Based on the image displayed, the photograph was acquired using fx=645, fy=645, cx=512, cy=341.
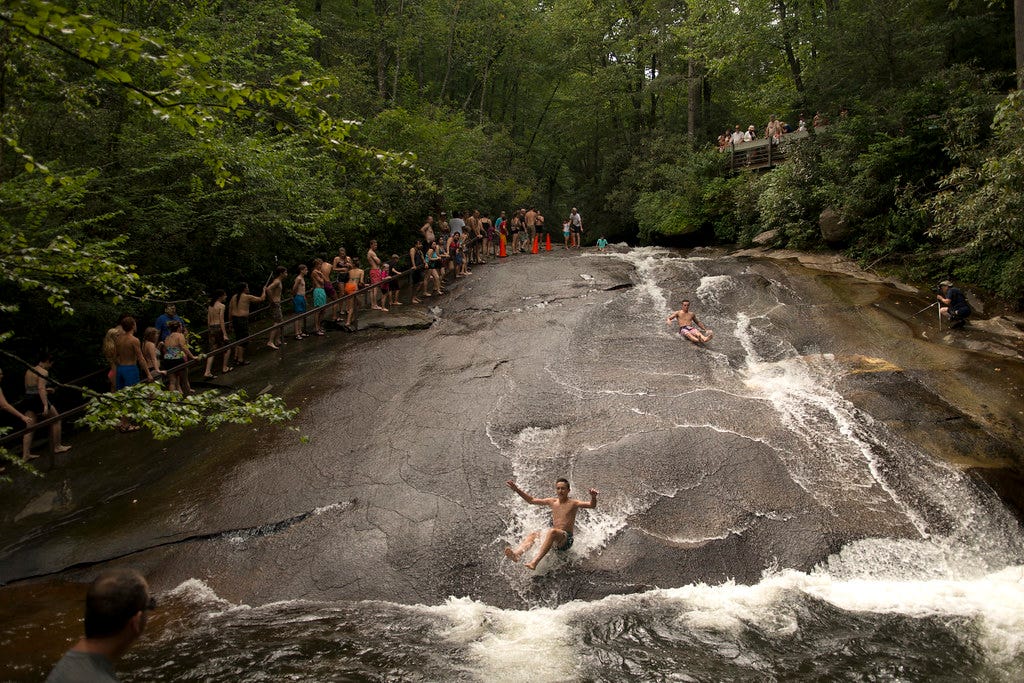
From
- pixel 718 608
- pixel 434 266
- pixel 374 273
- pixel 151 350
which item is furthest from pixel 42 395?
pixel 718 608

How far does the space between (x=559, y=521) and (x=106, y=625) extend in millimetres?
6169

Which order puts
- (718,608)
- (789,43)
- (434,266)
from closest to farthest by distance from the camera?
1. (718,608)
2. (434,266)
3. (789,43)

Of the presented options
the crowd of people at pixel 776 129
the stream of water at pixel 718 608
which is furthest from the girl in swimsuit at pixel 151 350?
the crowd of people at pixel 776 129

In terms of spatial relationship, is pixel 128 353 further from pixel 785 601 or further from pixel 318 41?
pixel 318 41

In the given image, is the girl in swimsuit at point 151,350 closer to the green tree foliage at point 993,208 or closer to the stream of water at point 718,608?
the stream of water at point 718,608

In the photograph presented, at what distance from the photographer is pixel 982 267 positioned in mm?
14445

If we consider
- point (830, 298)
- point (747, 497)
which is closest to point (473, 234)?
point (830, 298)

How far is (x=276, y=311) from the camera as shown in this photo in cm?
1570

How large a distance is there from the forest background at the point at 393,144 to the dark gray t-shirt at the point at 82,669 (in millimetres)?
3600

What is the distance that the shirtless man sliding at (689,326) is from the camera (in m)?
13.9

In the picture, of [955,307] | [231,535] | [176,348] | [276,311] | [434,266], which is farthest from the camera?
[434,266]

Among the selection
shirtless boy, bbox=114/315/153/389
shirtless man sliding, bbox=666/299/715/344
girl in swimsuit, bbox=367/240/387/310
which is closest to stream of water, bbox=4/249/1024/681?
shirtless man sliding, bbox=666/299/715/344

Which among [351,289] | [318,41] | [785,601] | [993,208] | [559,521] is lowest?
[785,601]

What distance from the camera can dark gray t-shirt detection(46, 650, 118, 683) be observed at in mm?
2668
